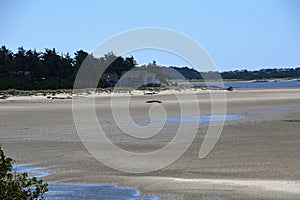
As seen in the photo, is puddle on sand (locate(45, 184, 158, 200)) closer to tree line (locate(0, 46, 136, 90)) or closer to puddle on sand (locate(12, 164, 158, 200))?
puddle on sand (locate(12, 164, 158, 200))

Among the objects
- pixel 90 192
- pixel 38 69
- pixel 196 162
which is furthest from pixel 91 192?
pixel 38 69

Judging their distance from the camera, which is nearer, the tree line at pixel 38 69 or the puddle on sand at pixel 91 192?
the puddle on sand at pixel 91 192

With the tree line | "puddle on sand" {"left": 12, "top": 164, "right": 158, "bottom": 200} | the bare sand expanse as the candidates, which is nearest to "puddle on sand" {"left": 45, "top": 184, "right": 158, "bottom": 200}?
"puddle on sand" {"left": 12, "top": 164, "right": 158, "bottom": 200}

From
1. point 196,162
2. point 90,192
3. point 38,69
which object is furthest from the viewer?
point 38,69

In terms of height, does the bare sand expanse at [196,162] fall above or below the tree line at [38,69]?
below

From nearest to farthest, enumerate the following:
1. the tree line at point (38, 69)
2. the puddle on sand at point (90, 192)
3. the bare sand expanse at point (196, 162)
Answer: the puddle on sand at point (90, 192)
the bare sand expanse at point (196, 162)
the tree line at point (38, 69)

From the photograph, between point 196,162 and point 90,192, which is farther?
→ point 196,162

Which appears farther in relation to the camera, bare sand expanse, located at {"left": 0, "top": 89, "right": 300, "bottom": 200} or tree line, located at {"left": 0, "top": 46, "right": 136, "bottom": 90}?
tree line, located at {"left": 0, "top": 46, "right": 136, "bottom": 90}

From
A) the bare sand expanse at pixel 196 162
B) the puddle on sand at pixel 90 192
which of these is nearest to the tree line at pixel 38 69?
the bare sand expanse at pixel 196 162

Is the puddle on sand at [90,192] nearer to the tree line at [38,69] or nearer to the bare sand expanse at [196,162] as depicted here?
the bare sand expanse at [196,162]

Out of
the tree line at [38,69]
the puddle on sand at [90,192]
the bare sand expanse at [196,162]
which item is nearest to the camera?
the puddle on sand at [90,192]

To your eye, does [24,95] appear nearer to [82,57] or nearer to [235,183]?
[82,57]

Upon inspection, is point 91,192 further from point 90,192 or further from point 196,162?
point 196,162

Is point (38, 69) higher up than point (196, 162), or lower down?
higher up
